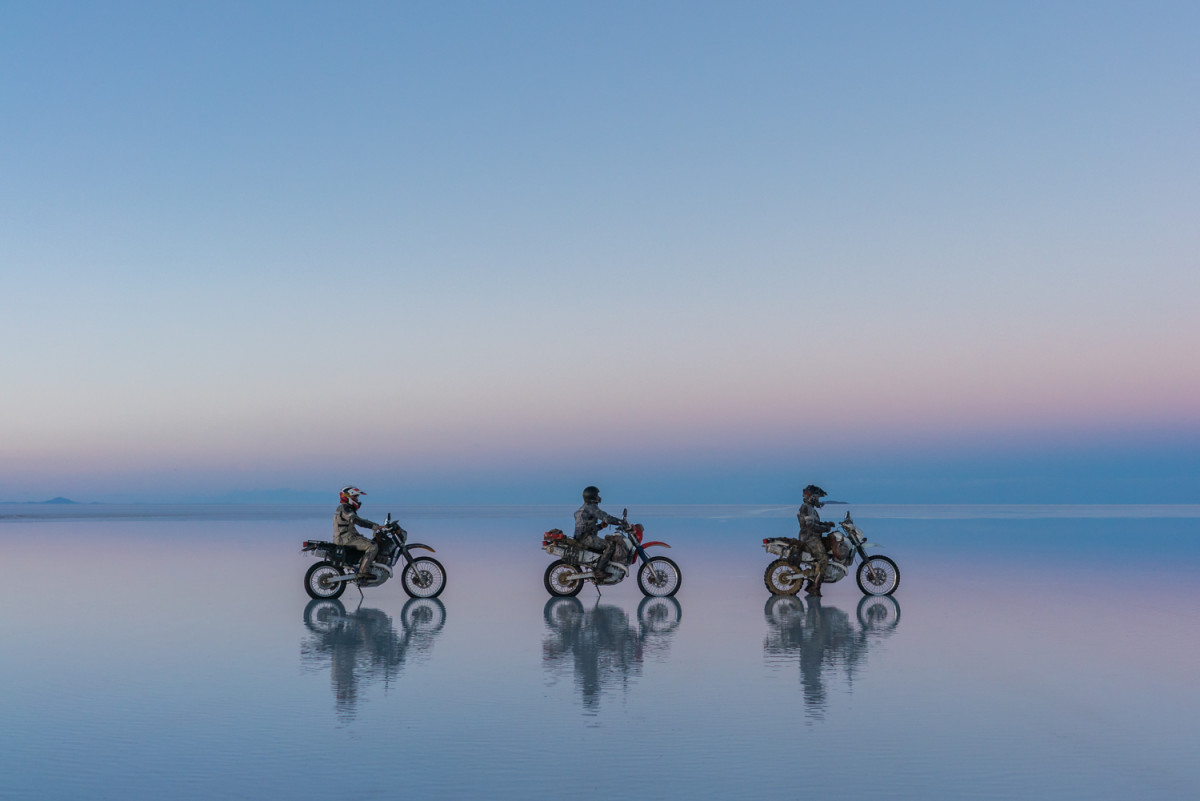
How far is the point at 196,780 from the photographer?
646 centimetres

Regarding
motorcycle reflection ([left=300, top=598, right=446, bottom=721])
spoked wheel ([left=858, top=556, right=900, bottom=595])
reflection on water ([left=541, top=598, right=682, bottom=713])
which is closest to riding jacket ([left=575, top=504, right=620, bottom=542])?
reflection on water ([left=541, top=598, right=682, bottom=713])

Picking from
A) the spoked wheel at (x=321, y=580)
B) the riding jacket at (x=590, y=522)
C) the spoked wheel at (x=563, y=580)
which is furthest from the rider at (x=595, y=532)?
the spoked wheel at (x=321, y=580)

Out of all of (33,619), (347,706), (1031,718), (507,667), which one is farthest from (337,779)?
(33,619)

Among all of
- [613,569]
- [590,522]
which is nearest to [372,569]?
[590,522]

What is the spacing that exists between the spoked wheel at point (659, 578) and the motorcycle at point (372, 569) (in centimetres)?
328

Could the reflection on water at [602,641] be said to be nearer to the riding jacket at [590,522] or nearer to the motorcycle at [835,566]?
the riding jacket at [590,522]

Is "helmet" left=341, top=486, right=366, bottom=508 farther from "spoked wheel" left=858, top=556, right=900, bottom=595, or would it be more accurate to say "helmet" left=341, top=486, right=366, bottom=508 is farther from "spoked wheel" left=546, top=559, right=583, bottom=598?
"spoked wheel" left=858, top=556, right=900, bottom=595

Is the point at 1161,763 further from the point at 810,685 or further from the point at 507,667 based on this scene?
the point at 507,667

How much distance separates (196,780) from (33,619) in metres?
9.49

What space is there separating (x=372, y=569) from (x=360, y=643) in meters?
4.83

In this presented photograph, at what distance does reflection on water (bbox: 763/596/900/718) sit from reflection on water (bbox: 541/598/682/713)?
1.32 meters

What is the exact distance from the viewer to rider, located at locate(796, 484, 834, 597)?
55.7 feet

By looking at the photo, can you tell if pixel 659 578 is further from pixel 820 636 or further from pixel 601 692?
pixel 601 692

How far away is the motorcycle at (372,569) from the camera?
16.9 m
